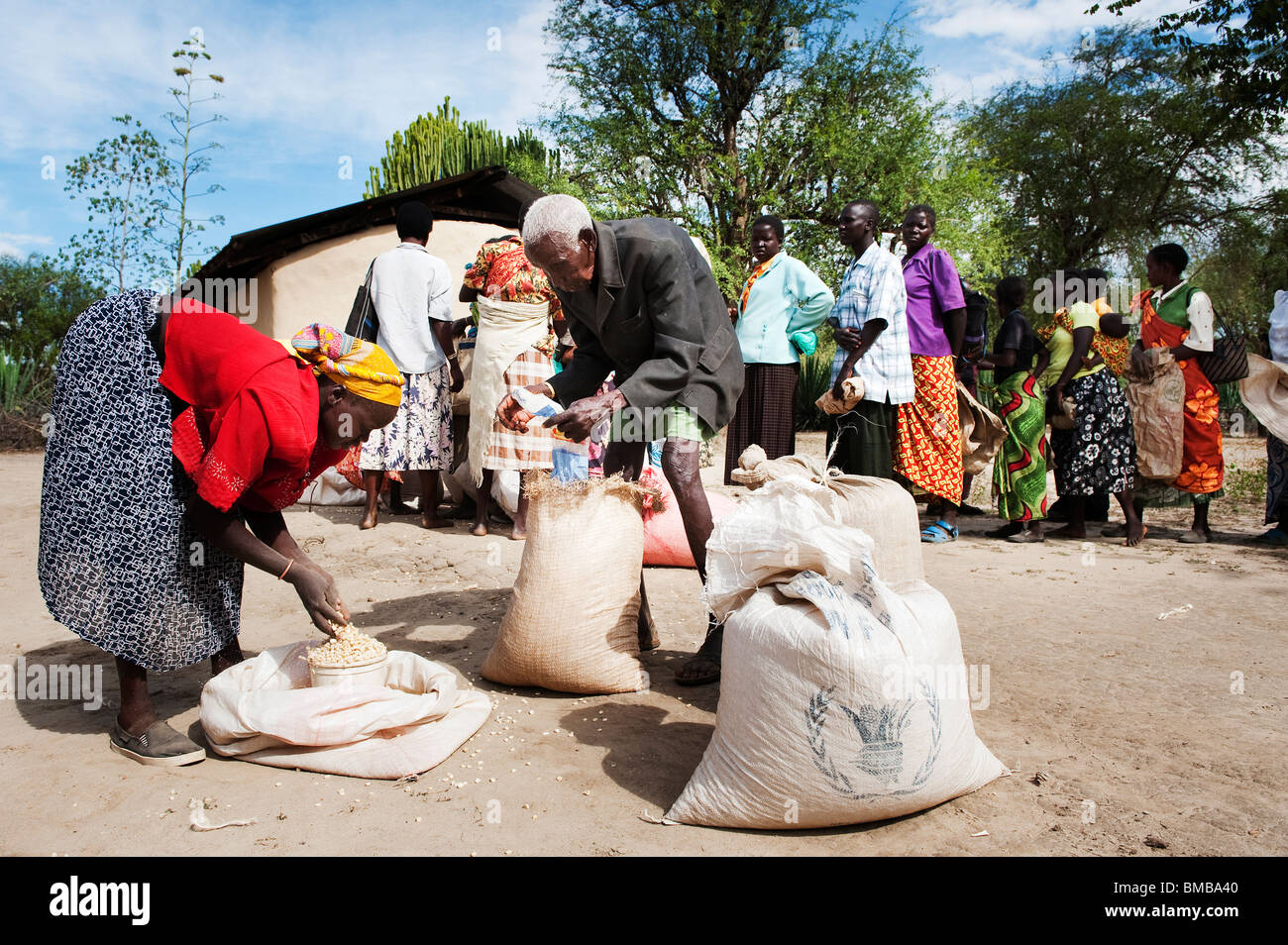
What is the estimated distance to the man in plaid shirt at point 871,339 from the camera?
5004 mm

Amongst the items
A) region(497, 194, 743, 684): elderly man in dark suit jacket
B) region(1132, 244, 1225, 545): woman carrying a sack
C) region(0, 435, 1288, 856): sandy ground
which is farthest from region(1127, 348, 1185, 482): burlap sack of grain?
region(497, 194, 743, 684): elderly man in dark suit jacket

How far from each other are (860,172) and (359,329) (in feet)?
37.0

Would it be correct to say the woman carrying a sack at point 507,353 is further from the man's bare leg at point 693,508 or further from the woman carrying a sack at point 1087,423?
the woman carrying a sack at point 1087,423

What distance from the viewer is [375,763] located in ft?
7.86

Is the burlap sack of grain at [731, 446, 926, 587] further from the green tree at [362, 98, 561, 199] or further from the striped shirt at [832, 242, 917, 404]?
the green tree at [362, 98, 561, 199]

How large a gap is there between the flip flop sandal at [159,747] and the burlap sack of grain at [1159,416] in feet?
19.5

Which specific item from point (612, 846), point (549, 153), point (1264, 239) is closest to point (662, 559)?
point (612, 846)

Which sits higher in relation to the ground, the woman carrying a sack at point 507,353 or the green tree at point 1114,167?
the green tree at point 1114,167

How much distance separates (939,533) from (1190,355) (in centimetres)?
209

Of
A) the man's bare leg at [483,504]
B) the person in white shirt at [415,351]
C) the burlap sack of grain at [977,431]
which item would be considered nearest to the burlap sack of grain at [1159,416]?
the burlap sack of grain at [977,431]

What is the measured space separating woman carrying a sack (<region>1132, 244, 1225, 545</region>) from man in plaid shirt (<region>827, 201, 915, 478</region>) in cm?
209

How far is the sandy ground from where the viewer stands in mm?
2051

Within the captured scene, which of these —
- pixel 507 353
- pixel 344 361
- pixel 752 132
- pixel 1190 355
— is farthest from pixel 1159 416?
pixel 752 132

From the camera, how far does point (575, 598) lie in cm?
291
